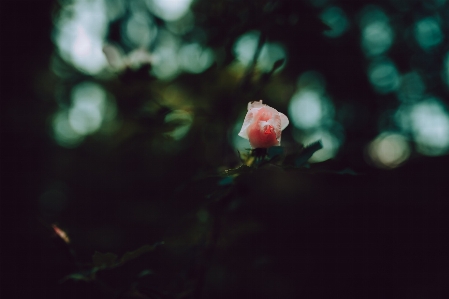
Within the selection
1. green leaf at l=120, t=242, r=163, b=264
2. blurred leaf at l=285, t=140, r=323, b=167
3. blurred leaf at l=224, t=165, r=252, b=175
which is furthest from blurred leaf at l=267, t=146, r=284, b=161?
green leaf at l=120, t=242, r=163, b=264

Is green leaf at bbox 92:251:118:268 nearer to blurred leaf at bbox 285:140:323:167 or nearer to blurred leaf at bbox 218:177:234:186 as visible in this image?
blurred leaf at bbox 218:177:234:186

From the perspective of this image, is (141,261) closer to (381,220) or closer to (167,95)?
(167,95)

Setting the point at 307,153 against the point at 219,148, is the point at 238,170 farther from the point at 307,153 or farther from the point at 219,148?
the point at 219,148

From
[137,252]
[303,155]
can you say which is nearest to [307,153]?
[303,155]

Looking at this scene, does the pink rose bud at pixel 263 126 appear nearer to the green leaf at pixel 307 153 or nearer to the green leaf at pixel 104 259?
the green leaf at pixel 307 153

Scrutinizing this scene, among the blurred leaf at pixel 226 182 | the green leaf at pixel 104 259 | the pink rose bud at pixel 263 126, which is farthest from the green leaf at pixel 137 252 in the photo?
the pink rose bud at pixel 263 126

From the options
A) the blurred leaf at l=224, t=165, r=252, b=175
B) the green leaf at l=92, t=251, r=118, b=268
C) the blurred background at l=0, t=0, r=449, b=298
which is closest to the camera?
the blurred leaf at l=224, t=165, r=252, b=175
